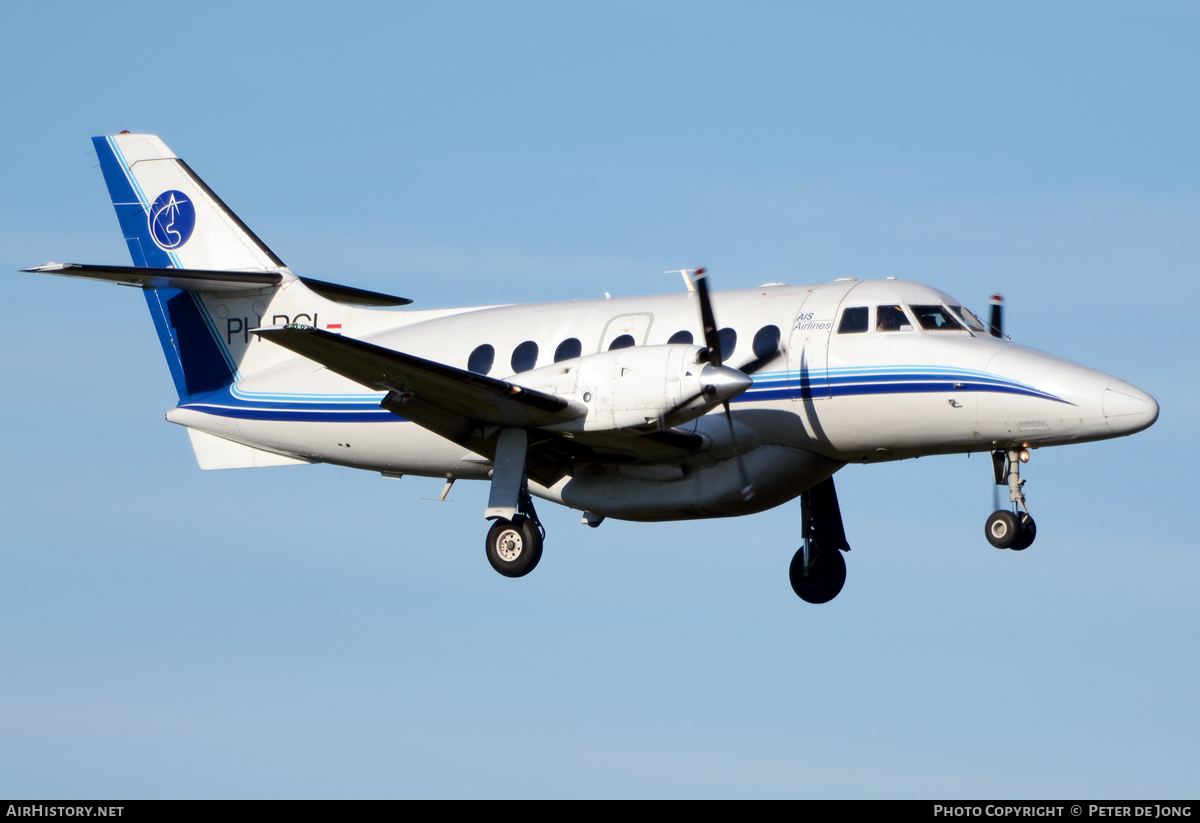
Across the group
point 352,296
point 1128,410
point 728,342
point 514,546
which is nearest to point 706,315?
point 728,342

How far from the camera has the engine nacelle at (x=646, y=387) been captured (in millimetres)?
18047

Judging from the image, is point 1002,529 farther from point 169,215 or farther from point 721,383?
point 169,215

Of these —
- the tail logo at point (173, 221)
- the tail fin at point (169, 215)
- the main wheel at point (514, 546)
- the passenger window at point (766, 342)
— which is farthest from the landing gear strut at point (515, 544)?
the tail logo at point (173, 221)

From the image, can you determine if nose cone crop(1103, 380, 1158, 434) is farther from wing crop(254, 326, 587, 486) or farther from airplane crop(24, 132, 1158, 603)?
wing crop(254, 326, 587, 486)

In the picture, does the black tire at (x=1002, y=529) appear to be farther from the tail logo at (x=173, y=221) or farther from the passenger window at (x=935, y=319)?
the tail logo at (x=173, y=221)

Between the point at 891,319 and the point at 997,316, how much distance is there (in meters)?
1.84

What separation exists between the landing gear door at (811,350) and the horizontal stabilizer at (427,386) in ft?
9.33

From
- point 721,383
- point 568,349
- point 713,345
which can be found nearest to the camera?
point 721,383

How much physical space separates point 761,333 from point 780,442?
141 cm

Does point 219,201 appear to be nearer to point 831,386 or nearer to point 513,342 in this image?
point 513,342

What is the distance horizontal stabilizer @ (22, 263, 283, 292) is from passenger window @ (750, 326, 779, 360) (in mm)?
8160

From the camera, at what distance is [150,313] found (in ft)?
80.2

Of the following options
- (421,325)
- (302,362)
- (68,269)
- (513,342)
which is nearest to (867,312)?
(513,342)

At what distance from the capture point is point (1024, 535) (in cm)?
1867
